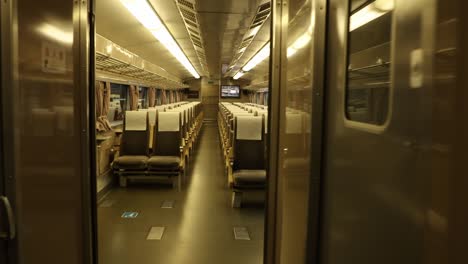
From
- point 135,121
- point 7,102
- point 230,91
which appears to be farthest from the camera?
point 230,91

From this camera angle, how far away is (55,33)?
Result: 2.10m

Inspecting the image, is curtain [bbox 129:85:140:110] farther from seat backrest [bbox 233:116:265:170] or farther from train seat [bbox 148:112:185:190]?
seat backrest [bbox 233:116:265:170]

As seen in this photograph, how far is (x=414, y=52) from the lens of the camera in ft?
3.45

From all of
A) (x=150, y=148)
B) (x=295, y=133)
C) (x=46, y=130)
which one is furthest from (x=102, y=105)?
(x=295, y=133)

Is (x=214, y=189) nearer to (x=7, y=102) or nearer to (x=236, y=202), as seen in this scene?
(x=236, y=202)

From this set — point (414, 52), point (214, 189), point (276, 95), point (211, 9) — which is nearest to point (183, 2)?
point (211, 9)

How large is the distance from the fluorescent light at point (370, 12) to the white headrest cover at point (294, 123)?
0.73 meters

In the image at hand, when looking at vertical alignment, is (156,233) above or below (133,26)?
below

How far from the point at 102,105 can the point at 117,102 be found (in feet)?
6.67

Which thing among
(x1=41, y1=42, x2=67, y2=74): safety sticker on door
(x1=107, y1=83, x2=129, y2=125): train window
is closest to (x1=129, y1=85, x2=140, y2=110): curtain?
(x1=107, y1=83, x2=129, y2=125): train window

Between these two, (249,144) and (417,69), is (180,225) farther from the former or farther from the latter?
(417,69)

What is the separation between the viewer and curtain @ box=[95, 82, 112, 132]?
23.2 feet

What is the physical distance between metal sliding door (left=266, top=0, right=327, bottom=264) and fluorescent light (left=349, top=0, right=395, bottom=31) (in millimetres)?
292

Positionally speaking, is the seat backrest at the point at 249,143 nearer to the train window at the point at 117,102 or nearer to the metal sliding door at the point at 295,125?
the train window at the point at 117,102
